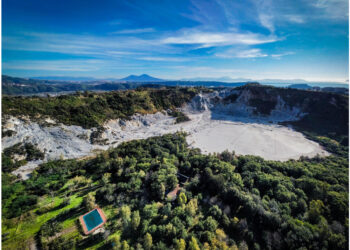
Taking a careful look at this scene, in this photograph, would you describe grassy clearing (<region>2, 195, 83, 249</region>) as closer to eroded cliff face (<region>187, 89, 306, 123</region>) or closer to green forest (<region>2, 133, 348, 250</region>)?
green forest (<region>2, 133, 348, 250</region>)

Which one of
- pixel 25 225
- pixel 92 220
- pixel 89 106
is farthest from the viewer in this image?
pixel 89 106

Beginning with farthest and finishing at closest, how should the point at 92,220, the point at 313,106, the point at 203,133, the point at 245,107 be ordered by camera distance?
the point at 245,107, the point at 313,106, the point at 203,133, the point at 92,220

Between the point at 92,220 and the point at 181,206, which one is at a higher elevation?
the point at 181,206

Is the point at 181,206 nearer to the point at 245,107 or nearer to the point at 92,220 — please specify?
the point at 92,220

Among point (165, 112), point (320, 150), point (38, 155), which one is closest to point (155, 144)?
point (38, 155)

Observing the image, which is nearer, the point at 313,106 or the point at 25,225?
the point at 25,225

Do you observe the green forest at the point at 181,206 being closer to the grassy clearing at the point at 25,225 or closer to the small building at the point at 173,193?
the grassy clearing at the point at 25,225

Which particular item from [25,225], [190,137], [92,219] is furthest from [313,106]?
[25,225]
